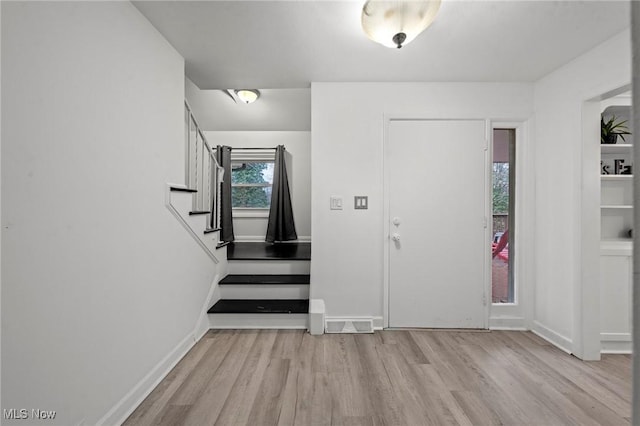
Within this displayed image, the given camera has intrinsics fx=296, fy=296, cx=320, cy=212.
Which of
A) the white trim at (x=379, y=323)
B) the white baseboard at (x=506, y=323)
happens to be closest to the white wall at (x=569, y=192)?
the white baseboard at (x=506, y=323)

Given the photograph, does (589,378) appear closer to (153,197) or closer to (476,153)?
(476,153)

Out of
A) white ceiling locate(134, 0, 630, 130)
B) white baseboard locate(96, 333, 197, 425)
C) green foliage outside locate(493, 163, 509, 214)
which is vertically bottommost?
white baseboard locate(96, 333, 197, 425)

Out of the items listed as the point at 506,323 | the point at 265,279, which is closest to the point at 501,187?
the point at 506,323

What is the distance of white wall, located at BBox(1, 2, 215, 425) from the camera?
3.46 ft

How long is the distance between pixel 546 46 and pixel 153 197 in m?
2.83

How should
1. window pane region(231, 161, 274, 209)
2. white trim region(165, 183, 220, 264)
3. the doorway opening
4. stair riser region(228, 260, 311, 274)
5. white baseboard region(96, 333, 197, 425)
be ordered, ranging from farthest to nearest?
1. window pane region(231, 161, 274, 209)
2. stair riser region(228, 260, 311, 274)
3. the doorway opening
4. white trim region(165, 183, 220, 264)
5. white baseboard region(96, 333, 197, 425)

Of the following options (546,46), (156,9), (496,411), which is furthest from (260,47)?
(496,411)

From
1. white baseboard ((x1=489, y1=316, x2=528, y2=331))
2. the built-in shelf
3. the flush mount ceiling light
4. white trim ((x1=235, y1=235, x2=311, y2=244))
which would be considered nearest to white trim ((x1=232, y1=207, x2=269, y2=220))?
white trim ((x1=235, y1=235, x2=311, y2=244))

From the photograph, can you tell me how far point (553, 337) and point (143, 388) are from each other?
301 centimetres

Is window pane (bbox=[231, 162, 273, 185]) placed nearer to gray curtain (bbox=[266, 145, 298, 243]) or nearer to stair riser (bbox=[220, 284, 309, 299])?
gray curtain (bbox=[266, 145, 298, 243])

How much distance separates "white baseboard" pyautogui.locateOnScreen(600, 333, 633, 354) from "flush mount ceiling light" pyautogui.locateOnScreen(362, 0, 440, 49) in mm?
2607

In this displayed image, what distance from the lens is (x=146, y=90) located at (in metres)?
1.80

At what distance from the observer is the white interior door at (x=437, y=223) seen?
8.69 ft

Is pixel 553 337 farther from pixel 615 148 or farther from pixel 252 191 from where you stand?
pixel 252 191
